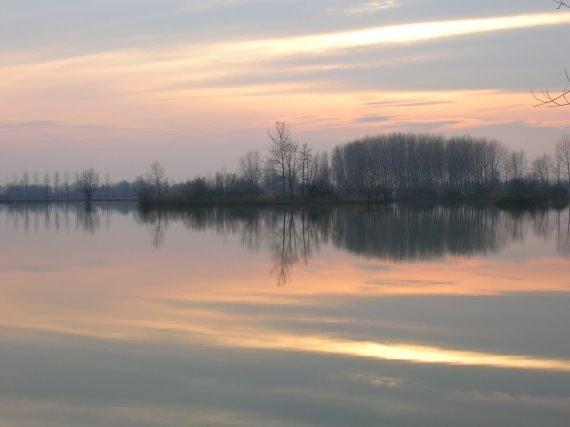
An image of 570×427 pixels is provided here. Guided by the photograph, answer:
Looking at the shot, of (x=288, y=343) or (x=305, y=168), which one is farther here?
(x=305, y=168)

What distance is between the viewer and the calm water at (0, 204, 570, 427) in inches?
170

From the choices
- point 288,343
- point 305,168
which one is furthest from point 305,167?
point 288,343

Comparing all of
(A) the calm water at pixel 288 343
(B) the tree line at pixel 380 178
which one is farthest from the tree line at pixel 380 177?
(A) the calm water at pixel 288 343

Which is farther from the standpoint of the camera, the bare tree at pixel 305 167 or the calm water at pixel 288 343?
the bare tree at pixel 305 167

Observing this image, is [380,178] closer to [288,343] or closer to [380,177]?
[380,177]

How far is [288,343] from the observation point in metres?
5.93

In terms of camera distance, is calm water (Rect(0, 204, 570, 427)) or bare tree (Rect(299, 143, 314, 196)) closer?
calm water (Rect(0, 204, 570, 427))

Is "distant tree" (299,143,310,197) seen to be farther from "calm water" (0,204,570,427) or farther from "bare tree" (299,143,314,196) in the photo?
"calm water" (0,204,570,427)

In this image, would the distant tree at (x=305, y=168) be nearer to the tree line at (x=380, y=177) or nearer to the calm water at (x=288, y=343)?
the tree line at (x=380, y=177)

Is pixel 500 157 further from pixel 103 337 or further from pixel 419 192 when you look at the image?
pixel 103 337

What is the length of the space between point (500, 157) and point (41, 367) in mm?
71537

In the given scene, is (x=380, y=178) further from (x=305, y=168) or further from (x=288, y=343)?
(x=288, y=343)

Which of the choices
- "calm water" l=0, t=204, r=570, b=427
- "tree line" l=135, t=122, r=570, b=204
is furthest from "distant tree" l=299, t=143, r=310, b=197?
"calm water" l=0, t=204, r=570, b=427

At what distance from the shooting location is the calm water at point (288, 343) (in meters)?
4.31
